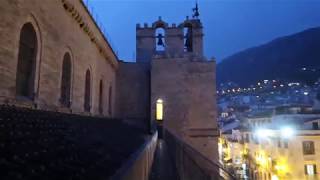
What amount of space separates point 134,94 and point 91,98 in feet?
30.0

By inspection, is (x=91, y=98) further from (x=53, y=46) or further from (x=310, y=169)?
(x=310, y=169)

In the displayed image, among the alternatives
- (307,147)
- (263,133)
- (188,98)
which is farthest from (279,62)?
(188,98)

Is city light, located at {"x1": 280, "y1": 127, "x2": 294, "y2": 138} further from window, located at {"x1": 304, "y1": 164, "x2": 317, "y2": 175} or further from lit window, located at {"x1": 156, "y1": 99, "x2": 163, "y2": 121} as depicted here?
lit window, located at {"x1": 156, "y1": 99, "x2": 163, "y2": 121}

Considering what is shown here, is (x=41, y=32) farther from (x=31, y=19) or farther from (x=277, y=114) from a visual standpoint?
(x=277, y=114)

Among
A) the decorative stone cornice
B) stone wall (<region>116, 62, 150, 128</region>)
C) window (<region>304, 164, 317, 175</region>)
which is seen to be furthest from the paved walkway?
window (<region>304, 164, 317, 175</region>)

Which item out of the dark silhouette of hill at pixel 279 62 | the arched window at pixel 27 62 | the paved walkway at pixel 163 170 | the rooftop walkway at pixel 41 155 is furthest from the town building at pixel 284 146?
the dark silhouette of hill at pixel 279 62

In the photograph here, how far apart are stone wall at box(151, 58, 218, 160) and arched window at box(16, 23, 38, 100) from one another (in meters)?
14.7

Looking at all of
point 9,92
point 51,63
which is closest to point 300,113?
point 51,63

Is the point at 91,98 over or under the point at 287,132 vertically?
over

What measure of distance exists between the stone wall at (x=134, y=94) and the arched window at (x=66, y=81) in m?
12.8

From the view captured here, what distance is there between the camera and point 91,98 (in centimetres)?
1678

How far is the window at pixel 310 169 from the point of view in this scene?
2528 cm

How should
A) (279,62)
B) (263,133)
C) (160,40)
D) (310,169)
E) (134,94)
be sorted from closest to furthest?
(310,169)
(134,94)
(160,40)
(263,133)
(279,62)

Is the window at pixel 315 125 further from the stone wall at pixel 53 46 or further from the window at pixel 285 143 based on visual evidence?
the stone wall at pixel 53 46
